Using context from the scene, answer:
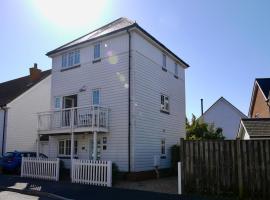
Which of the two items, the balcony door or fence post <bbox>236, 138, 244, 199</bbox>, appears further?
the balcony door

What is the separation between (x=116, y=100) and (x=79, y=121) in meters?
2.59

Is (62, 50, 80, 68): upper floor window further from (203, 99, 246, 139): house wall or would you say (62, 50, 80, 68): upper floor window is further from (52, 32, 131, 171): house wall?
(203, 99, 246, 139): house wall

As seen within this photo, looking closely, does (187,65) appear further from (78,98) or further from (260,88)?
(260,88)

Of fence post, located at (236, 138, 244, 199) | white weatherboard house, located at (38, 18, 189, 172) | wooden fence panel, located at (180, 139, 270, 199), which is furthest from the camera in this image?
white weatherboard house, located at (38, 18, 189, 172)

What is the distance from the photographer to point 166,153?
70.1 feet

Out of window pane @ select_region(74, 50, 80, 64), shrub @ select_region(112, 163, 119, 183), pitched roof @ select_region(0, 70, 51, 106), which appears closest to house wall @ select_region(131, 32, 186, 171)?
shrub @ select_region(112, 163, 119, 183)

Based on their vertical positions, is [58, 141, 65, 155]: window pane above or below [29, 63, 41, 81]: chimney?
below

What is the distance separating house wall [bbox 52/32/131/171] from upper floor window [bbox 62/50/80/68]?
0.47 metres

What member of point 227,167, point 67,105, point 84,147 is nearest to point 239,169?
point 227,167

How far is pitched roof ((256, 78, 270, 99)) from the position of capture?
34188 millimetres

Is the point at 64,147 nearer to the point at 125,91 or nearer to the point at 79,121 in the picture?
the point at 79,121

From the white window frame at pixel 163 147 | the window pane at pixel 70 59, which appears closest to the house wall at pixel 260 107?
the white window frame at pixel 163 147

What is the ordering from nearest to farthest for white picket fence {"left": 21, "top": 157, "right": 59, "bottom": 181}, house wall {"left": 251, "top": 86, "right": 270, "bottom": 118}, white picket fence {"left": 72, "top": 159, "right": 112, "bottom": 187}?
white picket fence {"left": 72, "top": 159, "right": 112, "bottom": 187}
white picket fence {"left": 21, "top": 157, "right": 59, "bottom": 181}
house wall {"left": 251, "top": 86, "right": 270, "bottom": 118}

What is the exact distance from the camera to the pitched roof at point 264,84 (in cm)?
3419
